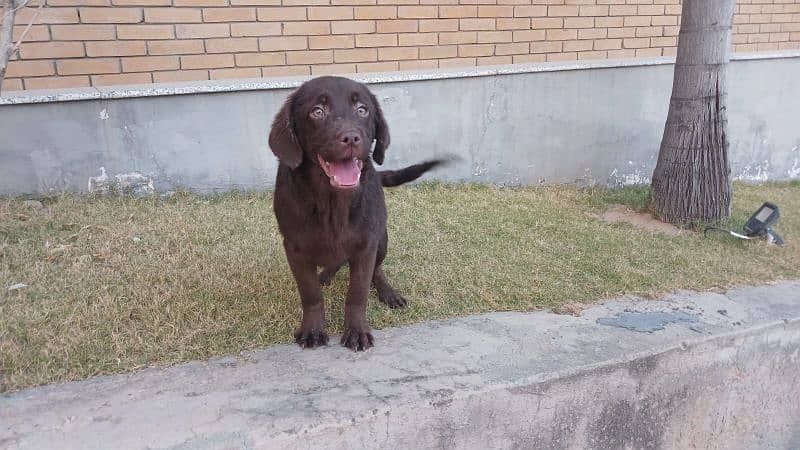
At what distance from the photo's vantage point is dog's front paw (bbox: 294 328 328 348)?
2.67 metres

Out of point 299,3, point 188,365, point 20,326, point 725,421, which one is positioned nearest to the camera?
point 188,365

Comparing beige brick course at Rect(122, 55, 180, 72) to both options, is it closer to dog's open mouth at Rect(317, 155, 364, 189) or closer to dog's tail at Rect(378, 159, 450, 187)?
dog's tail at Rect(378, 159, 450, 187)

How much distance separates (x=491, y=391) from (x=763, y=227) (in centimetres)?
316

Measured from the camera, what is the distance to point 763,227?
14.2 ft

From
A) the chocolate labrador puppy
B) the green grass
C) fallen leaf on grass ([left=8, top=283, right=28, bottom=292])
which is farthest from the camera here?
fallen leaf on grass ([left=8, top=283, right=28, bottom=292])

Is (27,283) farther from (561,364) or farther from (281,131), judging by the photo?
(561,364)

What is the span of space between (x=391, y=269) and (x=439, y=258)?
38cm

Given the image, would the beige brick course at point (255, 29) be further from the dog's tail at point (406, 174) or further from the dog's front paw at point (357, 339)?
the dog's front paw at point (357, 339)

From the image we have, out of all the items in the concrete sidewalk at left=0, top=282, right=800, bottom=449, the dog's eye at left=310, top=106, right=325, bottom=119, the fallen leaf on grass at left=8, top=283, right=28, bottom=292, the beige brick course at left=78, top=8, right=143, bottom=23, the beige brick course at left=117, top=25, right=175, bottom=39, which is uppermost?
the beige brick course at left=78, top=8, right=143, bottom=23

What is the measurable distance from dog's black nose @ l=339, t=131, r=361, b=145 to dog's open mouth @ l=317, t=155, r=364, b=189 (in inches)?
4.2

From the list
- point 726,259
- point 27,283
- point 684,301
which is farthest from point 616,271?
point 27,283

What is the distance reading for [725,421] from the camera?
3.02 meters

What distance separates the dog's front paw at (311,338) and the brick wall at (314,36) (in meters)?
3.02

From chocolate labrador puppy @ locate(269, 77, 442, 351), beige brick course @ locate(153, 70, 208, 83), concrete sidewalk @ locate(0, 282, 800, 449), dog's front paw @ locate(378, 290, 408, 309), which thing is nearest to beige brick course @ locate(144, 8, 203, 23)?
beige brick course @ locate(153, 70, 208, 83)
